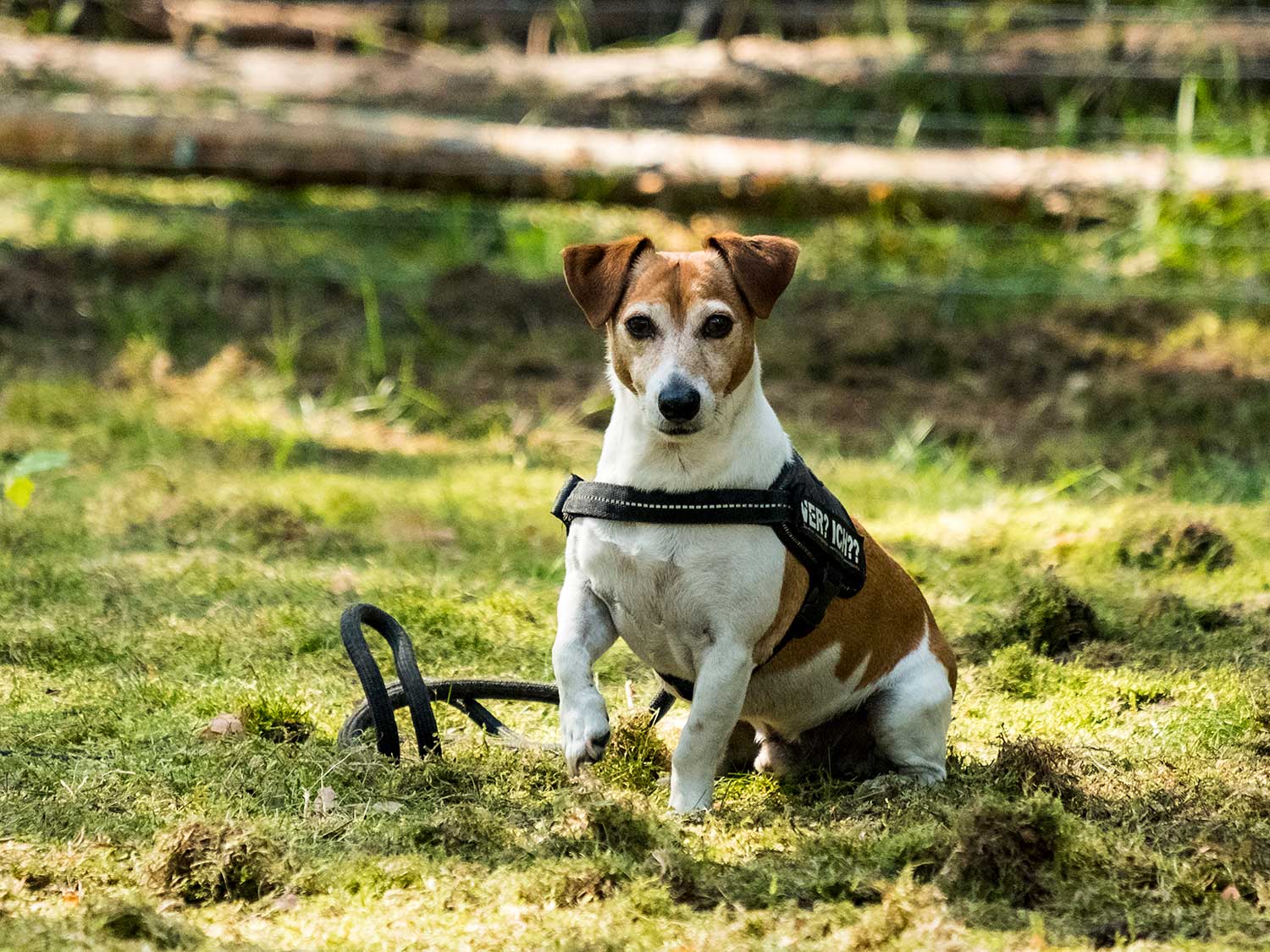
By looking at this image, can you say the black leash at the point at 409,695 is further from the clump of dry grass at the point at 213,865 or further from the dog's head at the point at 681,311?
the dog's head at the point at 681,311

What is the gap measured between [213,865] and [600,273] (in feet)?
5.48

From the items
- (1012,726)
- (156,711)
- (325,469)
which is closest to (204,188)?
(325,469)

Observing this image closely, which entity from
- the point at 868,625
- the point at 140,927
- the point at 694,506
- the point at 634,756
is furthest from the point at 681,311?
the point at 140,927

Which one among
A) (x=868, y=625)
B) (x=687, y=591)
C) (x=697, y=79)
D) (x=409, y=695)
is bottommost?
(x=409, y=695)

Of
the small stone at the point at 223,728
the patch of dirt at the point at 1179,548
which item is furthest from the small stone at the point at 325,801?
the patch of dirt at the point at 1179,548

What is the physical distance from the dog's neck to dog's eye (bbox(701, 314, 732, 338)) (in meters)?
0.13

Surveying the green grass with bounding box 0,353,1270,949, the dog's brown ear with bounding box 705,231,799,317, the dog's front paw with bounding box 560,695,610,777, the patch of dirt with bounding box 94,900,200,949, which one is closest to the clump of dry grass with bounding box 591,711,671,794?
the green grass with bounding box 0,353,1270,949

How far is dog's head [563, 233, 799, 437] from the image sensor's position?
3.49 m

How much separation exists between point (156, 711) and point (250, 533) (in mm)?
1731

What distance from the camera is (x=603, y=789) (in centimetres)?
352

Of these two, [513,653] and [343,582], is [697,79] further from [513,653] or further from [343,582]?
[513,653]

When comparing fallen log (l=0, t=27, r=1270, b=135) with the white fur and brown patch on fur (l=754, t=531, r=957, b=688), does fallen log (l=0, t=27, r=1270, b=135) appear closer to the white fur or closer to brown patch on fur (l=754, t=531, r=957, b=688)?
brown patch on fur (l=754, t=531, r=957, b=688)

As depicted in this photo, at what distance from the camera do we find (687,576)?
3459 mm

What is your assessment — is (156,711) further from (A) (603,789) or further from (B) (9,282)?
(B) (9,282)
